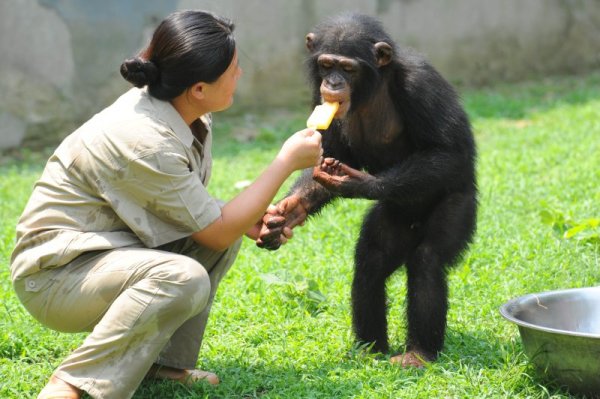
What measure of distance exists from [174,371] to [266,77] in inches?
274

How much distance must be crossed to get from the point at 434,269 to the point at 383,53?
1075mm

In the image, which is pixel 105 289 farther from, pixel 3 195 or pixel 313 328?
pixel 3 195

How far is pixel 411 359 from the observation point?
4.05 metres

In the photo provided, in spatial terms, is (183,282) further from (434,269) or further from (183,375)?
(434,269)

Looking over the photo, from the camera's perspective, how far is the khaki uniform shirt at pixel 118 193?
3.41 meters

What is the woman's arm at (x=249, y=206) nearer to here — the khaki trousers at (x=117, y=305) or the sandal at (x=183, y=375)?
the khaki trousers at (x=117, y=305)

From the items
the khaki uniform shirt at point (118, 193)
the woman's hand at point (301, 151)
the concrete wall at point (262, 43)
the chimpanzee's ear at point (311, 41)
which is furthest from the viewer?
the concrete wall at point (262, 43)

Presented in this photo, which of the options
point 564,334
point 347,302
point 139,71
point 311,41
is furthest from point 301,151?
point 347,302

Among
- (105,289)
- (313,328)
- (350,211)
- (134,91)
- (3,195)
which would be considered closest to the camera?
(105,289)

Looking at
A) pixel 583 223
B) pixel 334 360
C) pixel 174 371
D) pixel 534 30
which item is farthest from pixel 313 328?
pixel 534 30

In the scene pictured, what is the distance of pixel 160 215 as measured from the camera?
349 centimetres

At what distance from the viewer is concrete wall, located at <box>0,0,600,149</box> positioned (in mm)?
9109

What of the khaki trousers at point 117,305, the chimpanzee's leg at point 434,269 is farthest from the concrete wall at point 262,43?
the khaki trousers at point 117,305

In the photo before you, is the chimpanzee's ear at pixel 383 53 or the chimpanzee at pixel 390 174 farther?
the chimpanzee's ear at pixel 383 53
